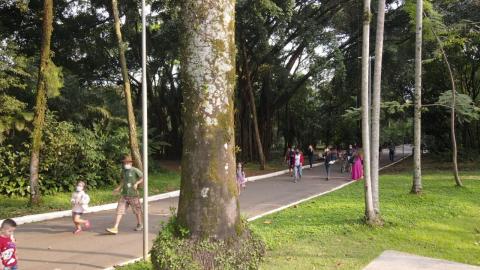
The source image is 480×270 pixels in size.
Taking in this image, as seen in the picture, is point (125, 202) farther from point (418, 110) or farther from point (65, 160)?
point (418, 110)

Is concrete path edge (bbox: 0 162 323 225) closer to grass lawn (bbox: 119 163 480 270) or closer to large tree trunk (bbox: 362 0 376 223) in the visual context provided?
grass lawn (bbox: 119 163 480 270)

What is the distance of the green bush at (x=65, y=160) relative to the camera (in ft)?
47.7

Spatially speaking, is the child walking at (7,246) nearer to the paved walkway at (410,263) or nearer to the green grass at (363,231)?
the green grass at (363,231)

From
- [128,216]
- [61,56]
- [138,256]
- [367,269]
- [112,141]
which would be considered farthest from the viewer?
[61,56]

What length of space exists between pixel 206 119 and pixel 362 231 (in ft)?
19.6

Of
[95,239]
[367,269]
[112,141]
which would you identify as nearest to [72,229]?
[95,239]

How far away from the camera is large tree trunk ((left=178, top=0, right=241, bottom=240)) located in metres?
4.98

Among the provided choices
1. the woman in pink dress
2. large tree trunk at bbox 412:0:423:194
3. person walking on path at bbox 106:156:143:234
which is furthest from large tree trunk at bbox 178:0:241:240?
the woman in pink dress

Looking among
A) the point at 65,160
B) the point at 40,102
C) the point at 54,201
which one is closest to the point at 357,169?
the point at 65,160

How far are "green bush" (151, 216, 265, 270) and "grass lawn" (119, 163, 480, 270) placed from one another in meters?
1.27

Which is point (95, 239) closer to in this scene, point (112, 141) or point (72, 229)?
→ point (72, 229)

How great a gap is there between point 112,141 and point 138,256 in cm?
1137

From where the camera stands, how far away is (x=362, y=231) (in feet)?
32.1

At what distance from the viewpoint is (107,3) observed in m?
21.6
